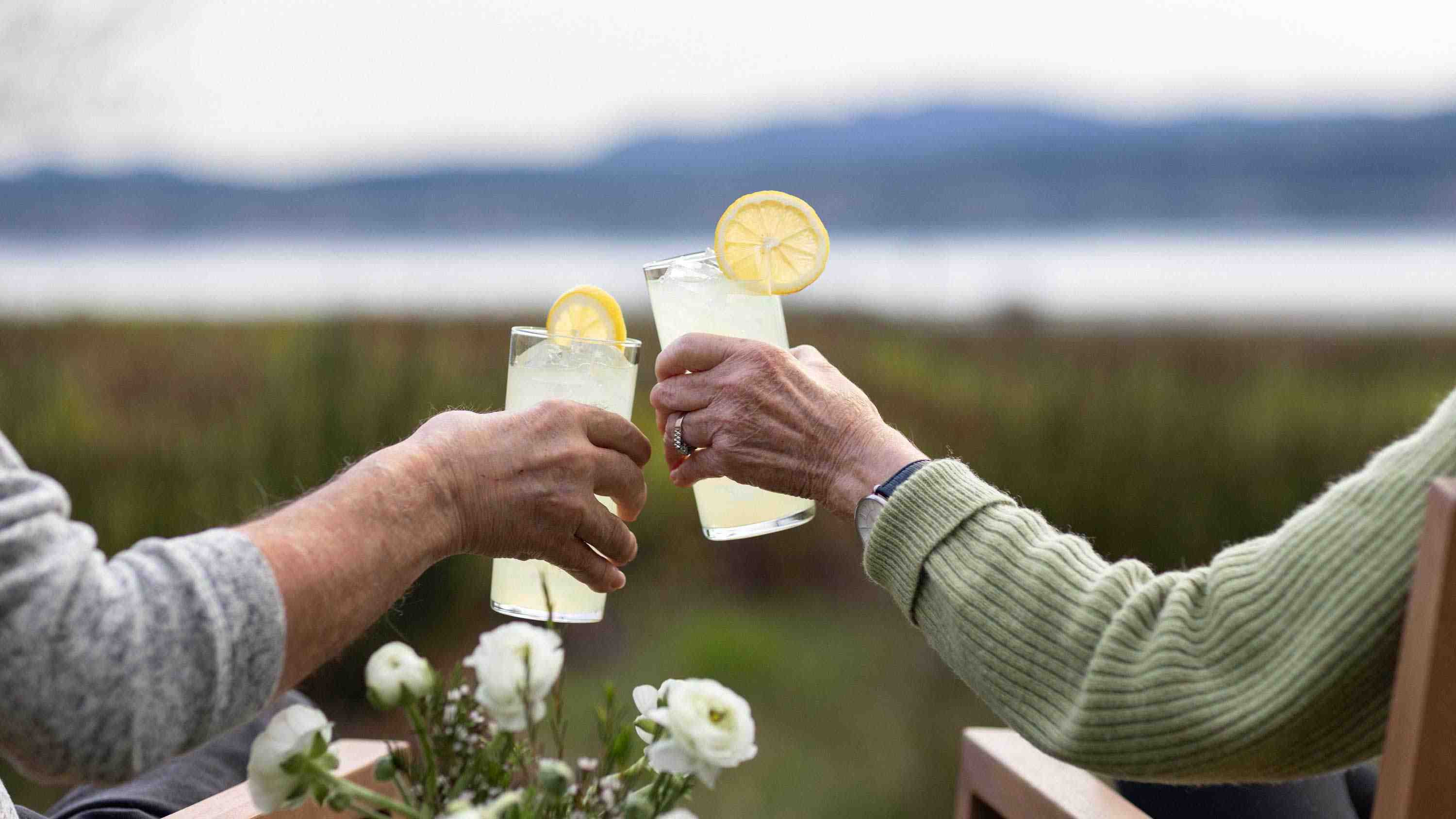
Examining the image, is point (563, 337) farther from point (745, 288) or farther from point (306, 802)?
point (306, 802)

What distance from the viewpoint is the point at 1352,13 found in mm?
3639

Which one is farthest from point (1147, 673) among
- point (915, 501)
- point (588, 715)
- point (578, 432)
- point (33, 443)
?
point (33, 443)

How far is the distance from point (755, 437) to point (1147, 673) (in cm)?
56

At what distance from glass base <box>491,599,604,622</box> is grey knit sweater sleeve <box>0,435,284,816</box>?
0.56 metres

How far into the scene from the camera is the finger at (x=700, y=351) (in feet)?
4.94

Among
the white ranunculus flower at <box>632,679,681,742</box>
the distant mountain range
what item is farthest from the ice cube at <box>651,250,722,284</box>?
the distant mountain range

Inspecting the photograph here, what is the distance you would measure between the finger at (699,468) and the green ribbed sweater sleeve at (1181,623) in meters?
0.27

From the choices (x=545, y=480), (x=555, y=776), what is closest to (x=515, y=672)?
(x=555, y=776)

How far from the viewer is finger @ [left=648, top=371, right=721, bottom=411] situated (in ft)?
4.93

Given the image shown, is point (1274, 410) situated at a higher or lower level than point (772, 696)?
higher

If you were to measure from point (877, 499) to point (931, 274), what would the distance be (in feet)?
8.61

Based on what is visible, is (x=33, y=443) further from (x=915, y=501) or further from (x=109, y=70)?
(x=915, y=501)

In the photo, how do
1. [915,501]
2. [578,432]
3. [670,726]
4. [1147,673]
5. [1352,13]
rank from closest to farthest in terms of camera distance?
[670,726] < [1147,673] < [915,501] < [578,432] < [1352,13]

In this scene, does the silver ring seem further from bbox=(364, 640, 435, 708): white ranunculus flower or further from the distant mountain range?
the distant mountain range
